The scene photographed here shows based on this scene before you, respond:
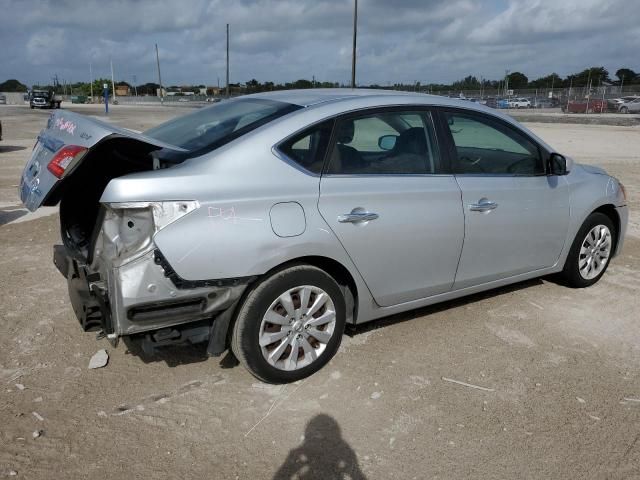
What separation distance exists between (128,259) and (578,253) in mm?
3668

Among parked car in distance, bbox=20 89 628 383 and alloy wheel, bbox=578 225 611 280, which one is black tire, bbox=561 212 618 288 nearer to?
alloy wheel, bbox=578 225 611 280

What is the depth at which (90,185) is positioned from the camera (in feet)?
12.1

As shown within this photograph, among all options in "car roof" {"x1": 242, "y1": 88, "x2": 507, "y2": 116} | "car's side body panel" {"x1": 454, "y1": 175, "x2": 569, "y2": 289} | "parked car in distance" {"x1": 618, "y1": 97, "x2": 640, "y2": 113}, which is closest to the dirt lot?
"car's side body panel" {"x1": 454, "y1": 175, "x2": 569, "y2": 289}

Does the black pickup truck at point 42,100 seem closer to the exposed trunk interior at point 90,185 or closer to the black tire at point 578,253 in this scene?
the exposed trunk interior at point 90,185

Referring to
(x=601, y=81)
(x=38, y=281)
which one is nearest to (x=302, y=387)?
(x=38, y=281)

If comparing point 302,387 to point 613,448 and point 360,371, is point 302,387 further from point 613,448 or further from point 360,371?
point 613,448

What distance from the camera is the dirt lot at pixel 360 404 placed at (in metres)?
2.72

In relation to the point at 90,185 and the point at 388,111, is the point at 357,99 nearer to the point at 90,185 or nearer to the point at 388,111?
the point at 388,111

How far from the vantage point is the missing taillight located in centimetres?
283

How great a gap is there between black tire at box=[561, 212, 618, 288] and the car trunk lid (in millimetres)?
3331

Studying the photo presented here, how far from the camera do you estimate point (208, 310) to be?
2963 mm

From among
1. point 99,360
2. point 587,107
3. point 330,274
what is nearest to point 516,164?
point 330,274

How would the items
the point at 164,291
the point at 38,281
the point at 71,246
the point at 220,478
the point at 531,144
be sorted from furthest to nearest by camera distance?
the point at 38,281, the point at 531,144, the point at 71,246, the point at 164,291, the point at 220,478

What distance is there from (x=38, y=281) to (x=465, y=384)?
12.2ft
